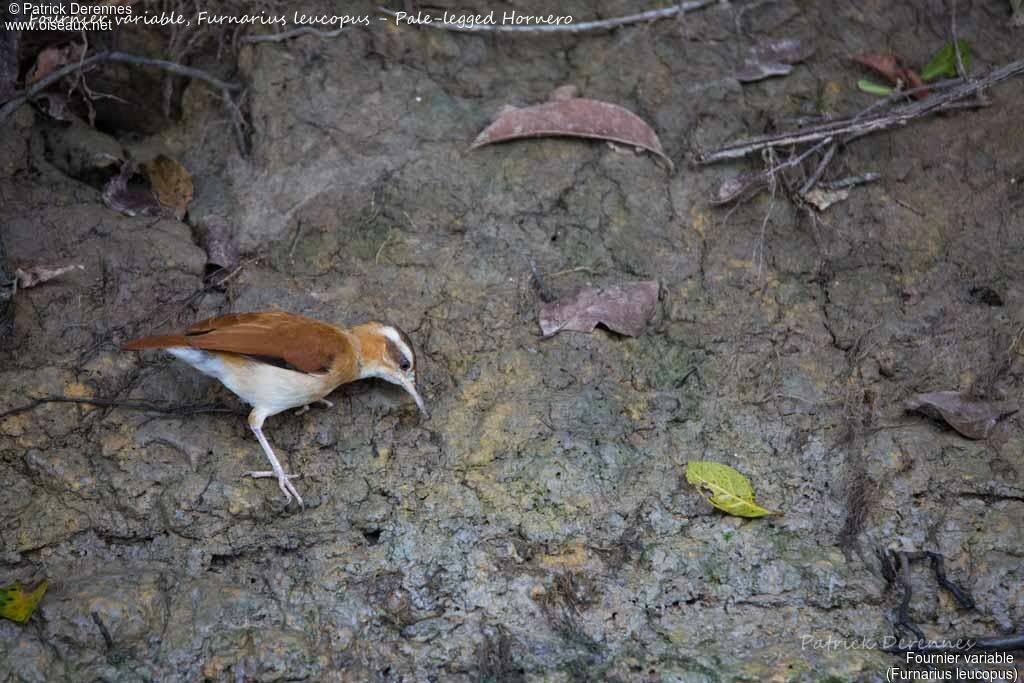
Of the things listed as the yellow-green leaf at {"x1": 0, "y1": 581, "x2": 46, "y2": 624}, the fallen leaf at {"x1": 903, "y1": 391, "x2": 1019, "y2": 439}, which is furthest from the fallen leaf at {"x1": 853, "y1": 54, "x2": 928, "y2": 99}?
the yellow-green leaf at {"x1": 0, "y1": 581, "x2": 46, "y2": 624}

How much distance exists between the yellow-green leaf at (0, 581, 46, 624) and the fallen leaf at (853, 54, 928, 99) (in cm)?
519

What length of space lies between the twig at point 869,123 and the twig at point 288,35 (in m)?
2.26

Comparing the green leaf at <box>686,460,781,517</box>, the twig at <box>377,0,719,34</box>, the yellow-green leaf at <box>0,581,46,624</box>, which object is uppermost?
the twig at <box>377,0,719,34</box>

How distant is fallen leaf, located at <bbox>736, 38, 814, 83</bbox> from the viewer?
6277 mm

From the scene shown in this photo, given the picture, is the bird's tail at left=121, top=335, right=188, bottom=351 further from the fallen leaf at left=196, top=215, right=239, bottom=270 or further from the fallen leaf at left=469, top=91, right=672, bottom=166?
the fallen leaf at left=469, top=91, right=672, bottom=166

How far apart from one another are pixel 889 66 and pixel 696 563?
3372mm

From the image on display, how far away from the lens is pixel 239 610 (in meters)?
4.33

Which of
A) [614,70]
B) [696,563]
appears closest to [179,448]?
[696,563]

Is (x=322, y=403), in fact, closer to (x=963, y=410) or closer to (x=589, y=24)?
(x=589, y=24)

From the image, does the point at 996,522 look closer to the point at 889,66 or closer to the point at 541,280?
the point at 541,280

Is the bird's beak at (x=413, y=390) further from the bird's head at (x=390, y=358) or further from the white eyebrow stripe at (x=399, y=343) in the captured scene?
the white eyebrow stripe at (x=399, y=343)

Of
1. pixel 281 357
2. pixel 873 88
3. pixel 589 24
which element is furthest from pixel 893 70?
pixel 281 357

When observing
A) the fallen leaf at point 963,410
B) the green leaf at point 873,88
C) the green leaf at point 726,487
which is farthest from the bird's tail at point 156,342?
the green leaf at point 873,88

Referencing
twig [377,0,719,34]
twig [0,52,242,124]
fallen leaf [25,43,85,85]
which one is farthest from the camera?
twig [377,0,719,34]
